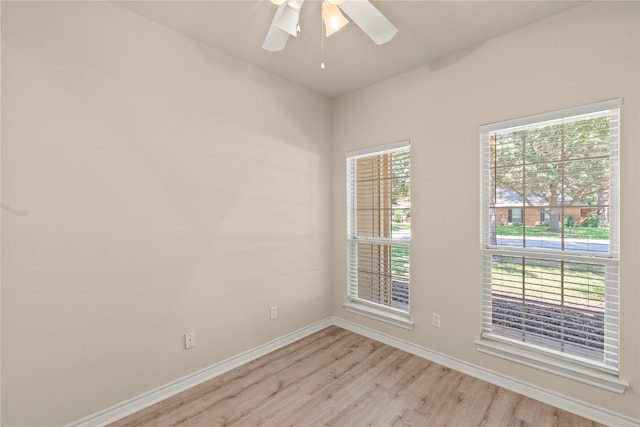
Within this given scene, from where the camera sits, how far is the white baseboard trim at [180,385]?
1835 millimetres

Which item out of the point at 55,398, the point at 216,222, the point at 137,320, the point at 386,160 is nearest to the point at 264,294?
the point at 216,222

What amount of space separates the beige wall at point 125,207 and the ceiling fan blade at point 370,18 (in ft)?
4.14

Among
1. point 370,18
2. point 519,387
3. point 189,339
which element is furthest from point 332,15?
point 519,387

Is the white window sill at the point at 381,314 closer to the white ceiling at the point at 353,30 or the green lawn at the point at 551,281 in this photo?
the green lawn at the point at 551,281

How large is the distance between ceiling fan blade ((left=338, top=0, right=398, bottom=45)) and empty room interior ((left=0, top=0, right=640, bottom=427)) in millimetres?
12

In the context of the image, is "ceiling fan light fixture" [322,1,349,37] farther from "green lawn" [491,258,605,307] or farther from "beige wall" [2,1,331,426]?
"green lawn" [491,258,605,307]

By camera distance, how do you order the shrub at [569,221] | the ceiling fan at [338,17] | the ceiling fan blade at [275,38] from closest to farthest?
1. the ceiling fan at [338,17]
2. the ceiling fan blade at [275,38]
3. the shrub at [569,221]

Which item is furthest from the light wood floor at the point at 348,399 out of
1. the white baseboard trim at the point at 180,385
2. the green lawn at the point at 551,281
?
the green lawn at the point at 551,281

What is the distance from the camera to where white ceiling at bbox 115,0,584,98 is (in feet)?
6.25

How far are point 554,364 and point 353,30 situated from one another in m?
2.76

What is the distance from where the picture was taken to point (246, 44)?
2334 mm

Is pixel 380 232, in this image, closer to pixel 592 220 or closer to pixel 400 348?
pixel 400 348

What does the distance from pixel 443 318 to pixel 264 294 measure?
1.63 m

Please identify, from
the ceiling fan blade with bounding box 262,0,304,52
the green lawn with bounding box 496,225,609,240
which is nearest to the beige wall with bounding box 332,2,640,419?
the green lawn with bounding box 496,225,609,240
